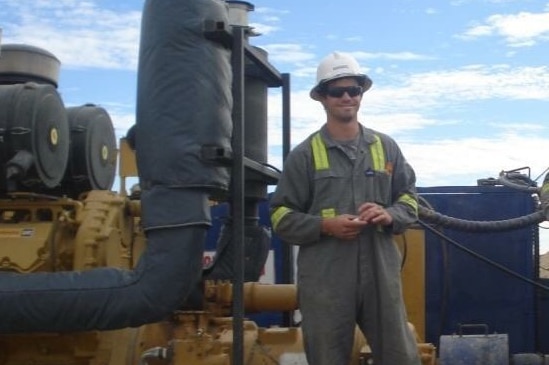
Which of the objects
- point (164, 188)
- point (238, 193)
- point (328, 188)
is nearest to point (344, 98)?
point (328, 188)

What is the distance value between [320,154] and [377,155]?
24 centimetres

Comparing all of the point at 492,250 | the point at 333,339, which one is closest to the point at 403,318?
the point at 333,339

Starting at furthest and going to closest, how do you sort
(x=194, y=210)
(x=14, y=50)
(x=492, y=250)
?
(x=492, y=250) < (x=14, y=50) < (x=194, y=210)

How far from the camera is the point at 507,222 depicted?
6.36 metres

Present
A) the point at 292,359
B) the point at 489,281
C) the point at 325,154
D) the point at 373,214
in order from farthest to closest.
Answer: the point at 489,281 < the point at 292,359 < the point at 325,154 < the point at 373,214

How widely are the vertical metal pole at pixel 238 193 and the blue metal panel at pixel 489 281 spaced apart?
11.3 ft

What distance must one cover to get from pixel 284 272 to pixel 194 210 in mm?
1808

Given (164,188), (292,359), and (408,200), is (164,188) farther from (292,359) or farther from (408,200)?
(292,359)

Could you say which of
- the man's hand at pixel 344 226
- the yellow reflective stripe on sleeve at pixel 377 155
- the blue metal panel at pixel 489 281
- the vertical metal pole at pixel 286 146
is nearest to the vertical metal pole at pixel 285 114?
the vertical metal pole at pixel 286 146

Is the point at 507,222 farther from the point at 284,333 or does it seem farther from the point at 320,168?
the point at 320,168

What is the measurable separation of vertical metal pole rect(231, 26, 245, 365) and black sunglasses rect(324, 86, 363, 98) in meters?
0.37

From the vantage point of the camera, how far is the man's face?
3.76 meters

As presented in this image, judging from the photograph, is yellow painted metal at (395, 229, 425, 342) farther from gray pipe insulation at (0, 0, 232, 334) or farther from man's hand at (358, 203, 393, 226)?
gray pipe insulation at (0, 0, 232, 334)

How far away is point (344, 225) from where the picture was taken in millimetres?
3594
